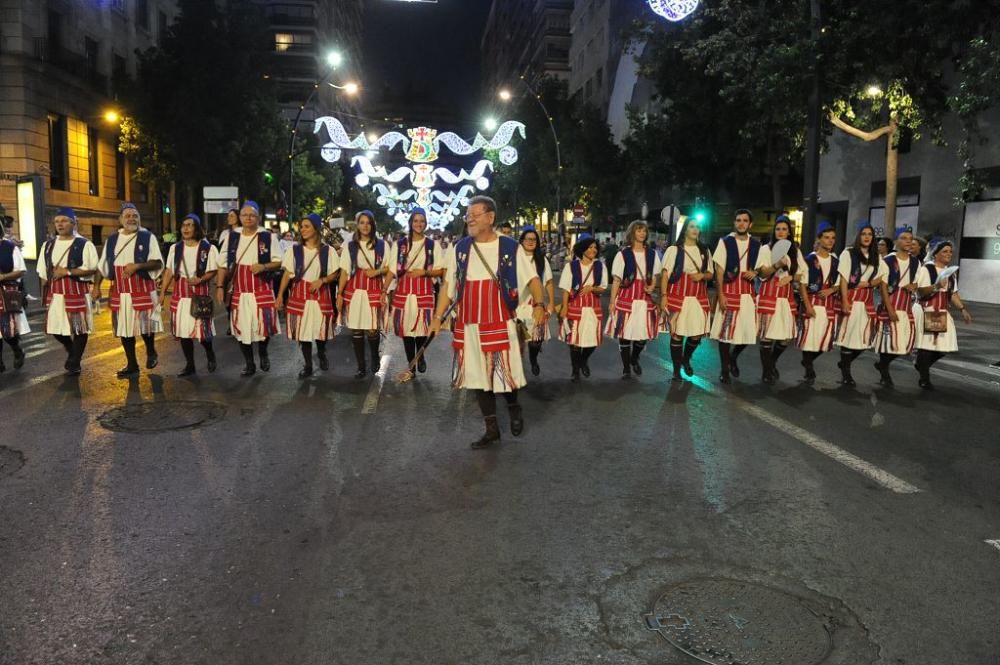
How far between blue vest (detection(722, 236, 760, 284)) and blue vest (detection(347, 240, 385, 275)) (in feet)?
12.8

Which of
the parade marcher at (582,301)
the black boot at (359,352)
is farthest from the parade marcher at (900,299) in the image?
the black boot at (359,352)

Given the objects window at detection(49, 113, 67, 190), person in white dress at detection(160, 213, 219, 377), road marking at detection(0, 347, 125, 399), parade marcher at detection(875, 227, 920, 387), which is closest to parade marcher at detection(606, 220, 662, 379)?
parade marcher at detection(875, 227, 920, 387)

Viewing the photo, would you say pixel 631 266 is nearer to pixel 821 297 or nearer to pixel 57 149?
pixel 821 297

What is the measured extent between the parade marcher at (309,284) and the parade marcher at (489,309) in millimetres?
3279

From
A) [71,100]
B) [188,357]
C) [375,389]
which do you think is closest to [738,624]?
[375,389]

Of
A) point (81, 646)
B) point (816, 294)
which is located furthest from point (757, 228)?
point (81, 646)

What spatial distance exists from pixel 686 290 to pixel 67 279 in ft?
22.7

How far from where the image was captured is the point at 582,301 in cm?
904

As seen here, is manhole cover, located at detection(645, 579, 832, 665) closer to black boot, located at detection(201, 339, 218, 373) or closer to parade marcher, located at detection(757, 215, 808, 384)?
parade marcher, located at detection(757, 215, 808, 384)

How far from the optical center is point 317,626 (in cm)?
324

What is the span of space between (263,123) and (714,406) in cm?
3130

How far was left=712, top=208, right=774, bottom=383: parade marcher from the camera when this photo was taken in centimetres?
858

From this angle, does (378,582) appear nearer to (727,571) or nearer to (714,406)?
(727,571)

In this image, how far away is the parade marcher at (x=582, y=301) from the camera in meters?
8.97
